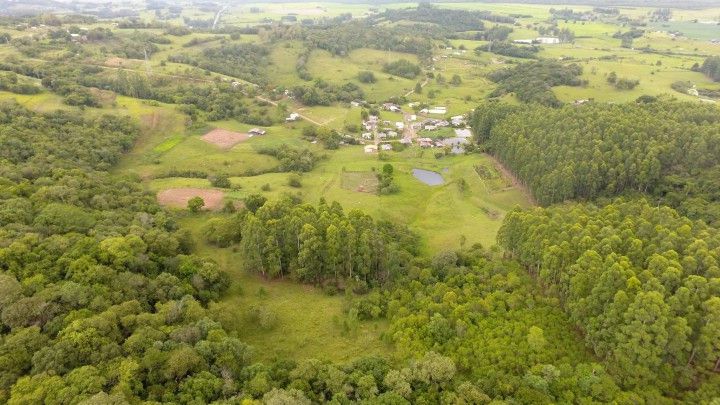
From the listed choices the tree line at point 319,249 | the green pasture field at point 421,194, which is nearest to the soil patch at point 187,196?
the green pasture field at point 421,194

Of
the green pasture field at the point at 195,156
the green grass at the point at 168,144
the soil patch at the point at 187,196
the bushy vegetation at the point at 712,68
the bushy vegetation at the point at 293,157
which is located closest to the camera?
the soil patch at the point at 187,196

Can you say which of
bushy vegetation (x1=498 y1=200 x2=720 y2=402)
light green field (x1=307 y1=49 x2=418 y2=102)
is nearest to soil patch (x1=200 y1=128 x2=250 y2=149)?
light green field (x1=307 y1=49 x2=418 y2=102)

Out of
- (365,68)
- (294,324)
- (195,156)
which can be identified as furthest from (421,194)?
(365,68)

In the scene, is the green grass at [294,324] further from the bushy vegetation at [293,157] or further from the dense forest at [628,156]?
the dense forest at [628,156]

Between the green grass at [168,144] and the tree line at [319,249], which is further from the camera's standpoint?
the green grass at [168,144]

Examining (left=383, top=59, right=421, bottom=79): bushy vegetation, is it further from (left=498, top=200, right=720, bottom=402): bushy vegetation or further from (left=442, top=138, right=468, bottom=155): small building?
(left=498, top=200, right=720, bottom=402): bushy vegetation

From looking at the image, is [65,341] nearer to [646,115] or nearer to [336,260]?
[336,260]
